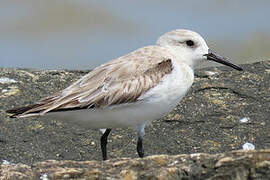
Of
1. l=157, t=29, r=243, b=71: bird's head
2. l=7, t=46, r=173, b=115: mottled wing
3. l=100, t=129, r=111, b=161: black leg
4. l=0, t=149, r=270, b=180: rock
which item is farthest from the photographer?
l=157, t=29, r=243, b=71: bird's head

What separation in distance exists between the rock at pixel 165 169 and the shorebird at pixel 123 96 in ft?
5.66

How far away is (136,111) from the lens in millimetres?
6055

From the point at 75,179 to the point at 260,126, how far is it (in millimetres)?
3604

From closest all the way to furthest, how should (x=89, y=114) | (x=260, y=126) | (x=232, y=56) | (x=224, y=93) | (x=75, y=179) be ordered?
(x=75, y=179) < (x=89, y=114) < (x=260, y=126) < (x=224, y=93) < (x=232, y=56)

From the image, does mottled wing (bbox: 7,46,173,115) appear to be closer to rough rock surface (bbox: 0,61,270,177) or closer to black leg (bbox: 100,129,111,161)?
black leg (bbox: 100,129,111,161)

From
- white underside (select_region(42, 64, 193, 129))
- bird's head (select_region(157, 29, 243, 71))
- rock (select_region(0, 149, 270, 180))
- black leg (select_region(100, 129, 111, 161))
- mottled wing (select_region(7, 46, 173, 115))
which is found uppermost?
bird's head (select_region(157, 29, 243, 71))

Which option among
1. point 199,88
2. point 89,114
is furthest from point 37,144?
point 199,88

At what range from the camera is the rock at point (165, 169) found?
3953mm

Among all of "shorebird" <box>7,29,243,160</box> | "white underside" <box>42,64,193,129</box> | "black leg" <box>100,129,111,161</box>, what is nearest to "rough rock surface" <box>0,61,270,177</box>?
"black leg" <box>100,129,111,161</box>

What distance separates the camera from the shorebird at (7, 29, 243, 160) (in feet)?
19.5

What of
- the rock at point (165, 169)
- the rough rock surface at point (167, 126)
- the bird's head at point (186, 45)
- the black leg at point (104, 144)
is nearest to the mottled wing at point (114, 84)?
the bird's head at point (186, 45)

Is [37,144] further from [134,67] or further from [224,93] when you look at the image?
[224,93]

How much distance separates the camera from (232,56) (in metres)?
14.9

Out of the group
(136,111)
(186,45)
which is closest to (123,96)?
(136,111)
